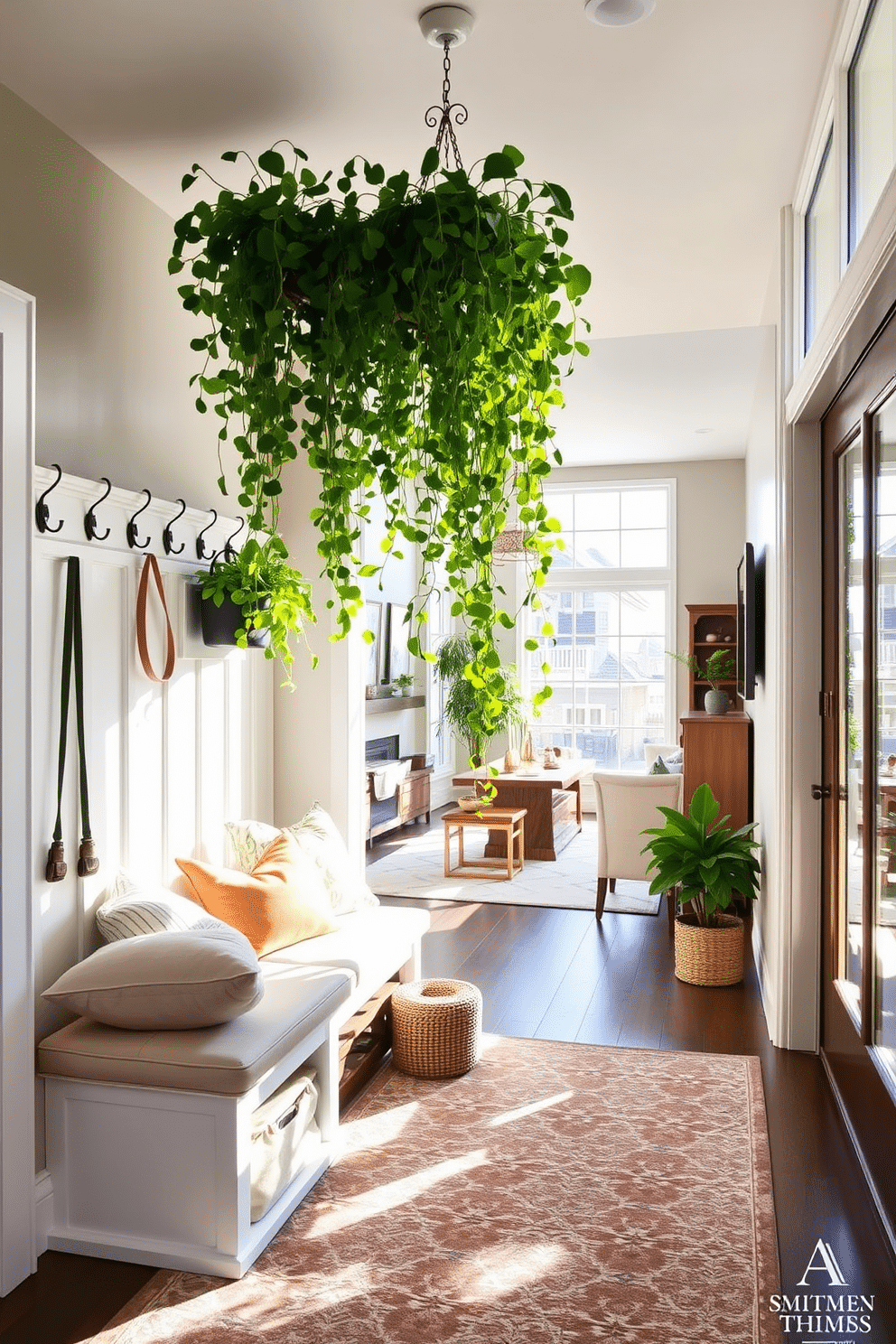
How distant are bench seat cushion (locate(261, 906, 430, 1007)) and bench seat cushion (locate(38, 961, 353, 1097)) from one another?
50 centimetres

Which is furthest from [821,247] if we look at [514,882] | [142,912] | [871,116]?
[514,882]

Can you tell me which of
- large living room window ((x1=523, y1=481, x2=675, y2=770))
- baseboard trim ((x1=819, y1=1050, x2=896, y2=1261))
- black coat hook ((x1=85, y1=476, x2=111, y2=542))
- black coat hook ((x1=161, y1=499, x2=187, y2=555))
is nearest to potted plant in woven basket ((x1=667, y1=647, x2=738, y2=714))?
large living room window ((x1=523, y1=481, x2=675, y2=770))

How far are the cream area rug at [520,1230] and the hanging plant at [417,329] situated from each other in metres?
1.18

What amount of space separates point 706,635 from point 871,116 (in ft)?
22.8

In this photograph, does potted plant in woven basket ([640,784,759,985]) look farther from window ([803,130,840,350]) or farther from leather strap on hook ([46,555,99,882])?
leather strap on hook ([46,555,99,882])

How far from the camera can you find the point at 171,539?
9.85 feet

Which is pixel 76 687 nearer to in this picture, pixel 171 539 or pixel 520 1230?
Result: pixel 171 539

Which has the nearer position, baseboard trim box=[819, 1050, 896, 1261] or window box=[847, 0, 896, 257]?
window box=[847, 0, 896, 257]

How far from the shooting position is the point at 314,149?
2824 mm

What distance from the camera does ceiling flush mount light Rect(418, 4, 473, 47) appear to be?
2.17 metres

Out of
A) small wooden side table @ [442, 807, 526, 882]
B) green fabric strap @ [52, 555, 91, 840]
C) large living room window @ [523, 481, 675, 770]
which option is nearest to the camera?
green fabric strap @ [52, 555, 91, 840]

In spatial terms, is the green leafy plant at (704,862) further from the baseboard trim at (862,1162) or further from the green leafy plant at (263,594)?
the green leafy plant at (263,594)

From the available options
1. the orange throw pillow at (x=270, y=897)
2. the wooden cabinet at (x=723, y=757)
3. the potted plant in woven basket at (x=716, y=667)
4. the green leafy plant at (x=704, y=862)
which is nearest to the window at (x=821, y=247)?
the green leafy plant at (x=704, y=862)

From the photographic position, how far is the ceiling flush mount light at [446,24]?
217 cm
